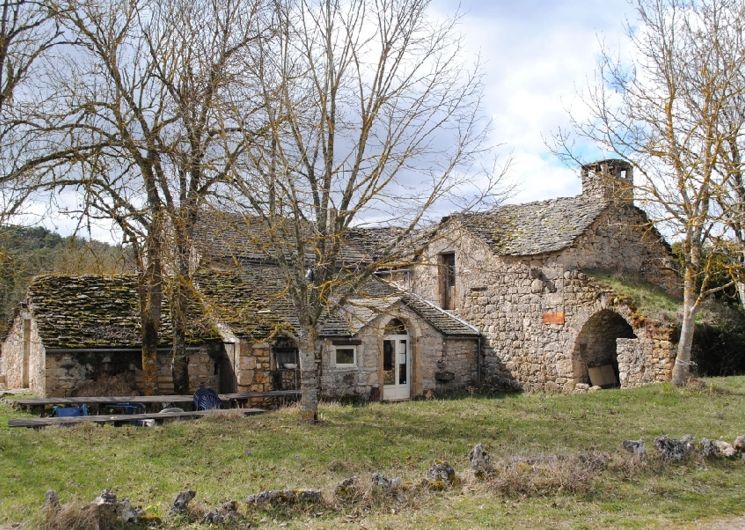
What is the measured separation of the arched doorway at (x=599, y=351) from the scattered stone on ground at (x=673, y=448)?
1015 cm

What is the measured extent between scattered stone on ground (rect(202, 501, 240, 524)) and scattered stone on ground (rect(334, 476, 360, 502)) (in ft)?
4.05

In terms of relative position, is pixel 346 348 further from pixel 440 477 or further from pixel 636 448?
pixel 440 477

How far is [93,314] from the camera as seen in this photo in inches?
744

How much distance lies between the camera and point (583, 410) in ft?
50.6

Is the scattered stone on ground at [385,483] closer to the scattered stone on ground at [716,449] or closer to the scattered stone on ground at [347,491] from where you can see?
the scattered stone on ground at [347,491]

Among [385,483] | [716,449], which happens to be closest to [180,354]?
[385,483]

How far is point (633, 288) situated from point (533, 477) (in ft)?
41.9

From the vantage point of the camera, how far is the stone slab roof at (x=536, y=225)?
2120 centimetres

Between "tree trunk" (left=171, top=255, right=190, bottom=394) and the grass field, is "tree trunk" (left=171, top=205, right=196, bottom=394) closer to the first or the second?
"tree trunk" (left=171, top=255, right=190, bottom=394)

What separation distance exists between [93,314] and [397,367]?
8911 mm

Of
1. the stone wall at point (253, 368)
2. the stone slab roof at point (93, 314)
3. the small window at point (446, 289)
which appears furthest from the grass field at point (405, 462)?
the small window at point (446, 289)

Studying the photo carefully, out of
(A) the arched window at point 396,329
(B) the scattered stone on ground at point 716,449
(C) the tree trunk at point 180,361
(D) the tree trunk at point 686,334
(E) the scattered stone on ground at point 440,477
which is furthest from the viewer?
(A) the arched window at point 396,329

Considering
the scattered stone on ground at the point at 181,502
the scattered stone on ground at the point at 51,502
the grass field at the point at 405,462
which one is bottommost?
the grass field at the point at 405,462

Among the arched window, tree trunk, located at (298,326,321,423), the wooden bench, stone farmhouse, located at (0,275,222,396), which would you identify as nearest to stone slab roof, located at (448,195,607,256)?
the arched window
